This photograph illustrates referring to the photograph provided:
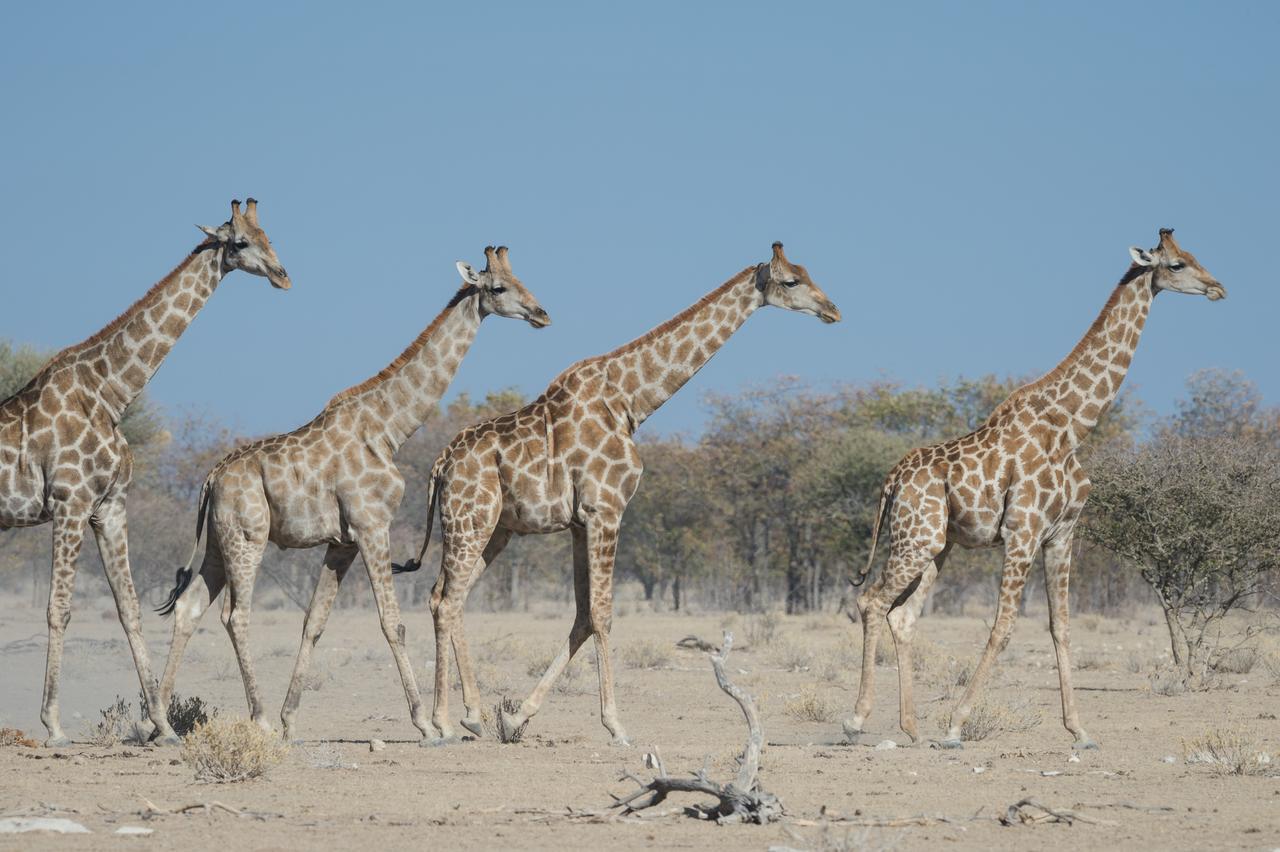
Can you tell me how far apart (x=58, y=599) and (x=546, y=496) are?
3.71 meters

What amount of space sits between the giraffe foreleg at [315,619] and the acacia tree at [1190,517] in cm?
1017

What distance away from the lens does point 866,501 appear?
137 ft

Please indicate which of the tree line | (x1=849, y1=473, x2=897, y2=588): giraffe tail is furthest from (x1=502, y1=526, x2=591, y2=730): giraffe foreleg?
the tree line

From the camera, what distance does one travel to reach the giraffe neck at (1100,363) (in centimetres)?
1311

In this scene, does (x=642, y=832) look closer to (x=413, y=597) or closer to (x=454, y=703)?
(x=454, y=703)

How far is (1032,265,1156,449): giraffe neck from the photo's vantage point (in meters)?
13.1

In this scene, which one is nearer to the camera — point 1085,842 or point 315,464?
point 1085,842

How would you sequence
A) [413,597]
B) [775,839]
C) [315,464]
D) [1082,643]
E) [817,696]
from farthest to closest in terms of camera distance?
[413,597] → [1082,643] → [817,696] → [315,464] → [775,839]

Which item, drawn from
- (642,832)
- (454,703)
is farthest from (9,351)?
(642,832)

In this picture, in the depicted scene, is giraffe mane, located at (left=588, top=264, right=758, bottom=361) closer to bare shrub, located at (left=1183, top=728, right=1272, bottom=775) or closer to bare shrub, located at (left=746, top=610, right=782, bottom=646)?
bare shrub, located at (left=1183, top=728, right=1272, bottom=775)

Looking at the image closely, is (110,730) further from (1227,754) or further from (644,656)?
(644,656)

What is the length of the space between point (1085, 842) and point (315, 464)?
6408 mm

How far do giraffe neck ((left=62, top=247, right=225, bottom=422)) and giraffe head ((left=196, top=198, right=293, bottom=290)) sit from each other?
129 millimetres

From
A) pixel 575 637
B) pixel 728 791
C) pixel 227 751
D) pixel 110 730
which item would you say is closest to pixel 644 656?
pixel 575 637
